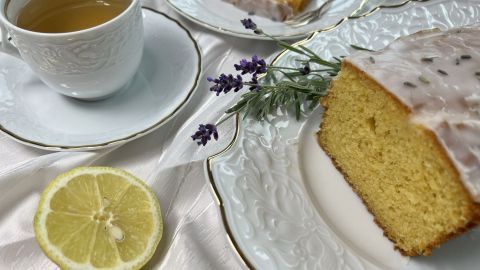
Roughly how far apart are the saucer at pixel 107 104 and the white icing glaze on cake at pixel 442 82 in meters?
0.80

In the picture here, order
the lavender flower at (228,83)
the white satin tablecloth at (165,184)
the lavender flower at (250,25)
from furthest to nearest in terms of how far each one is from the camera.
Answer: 1. the lavender flower at (250,25)
2. the lavender flower at (228,83)
3. the white satin tablecloth at (165,184)

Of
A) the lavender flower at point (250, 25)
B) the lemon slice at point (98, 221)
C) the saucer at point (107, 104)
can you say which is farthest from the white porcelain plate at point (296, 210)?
the lavender flower at point (250, 25)

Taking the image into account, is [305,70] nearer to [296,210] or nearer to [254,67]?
[254,67]

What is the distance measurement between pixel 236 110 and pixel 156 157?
393mm

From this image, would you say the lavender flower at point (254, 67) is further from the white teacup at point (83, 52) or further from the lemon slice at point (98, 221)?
the lemon slice at point (98, 221)

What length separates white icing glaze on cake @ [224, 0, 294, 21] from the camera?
2.32 meters

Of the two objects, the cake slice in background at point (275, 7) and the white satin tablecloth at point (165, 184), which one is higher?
the cake slice in background at point (275, 7)

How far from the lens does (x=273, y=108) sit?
5.98 feet

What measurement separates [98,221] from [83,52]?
641 mm

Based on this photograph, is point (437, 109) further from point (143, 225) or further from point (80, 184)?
point (80, 184)

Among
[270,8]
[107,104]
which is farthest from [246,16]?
[107,104]

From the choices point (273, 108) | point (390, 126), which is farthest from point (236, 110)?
point (390, 126)

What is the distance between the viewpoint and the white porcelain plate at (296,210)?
1429mm

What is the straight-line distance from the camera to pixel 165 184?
5.85 feet
